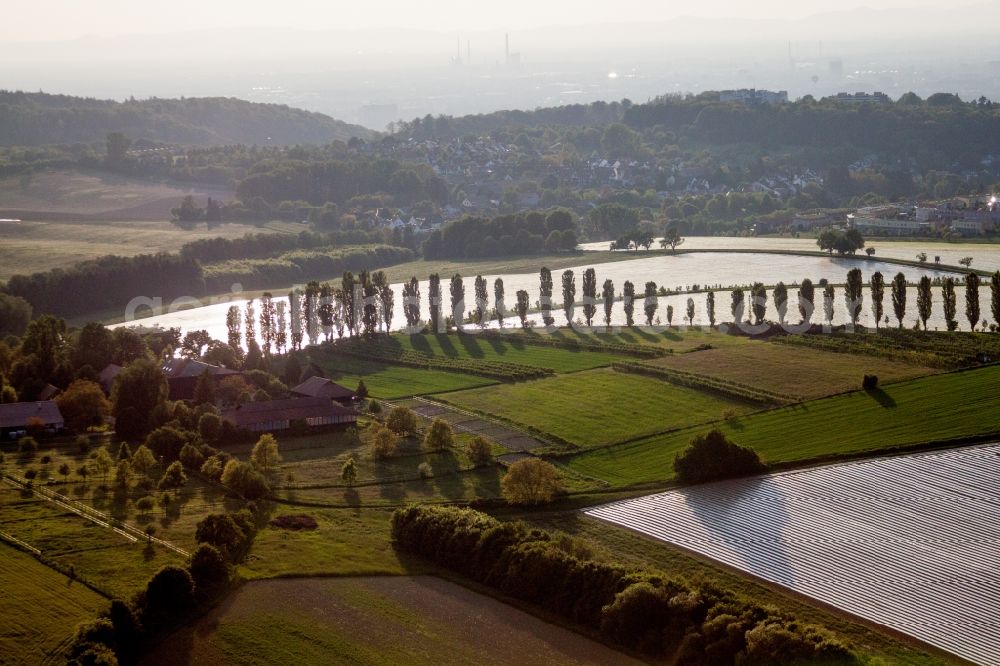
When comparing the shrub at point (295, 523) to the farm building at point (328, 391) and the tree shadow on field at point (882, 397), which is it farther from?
the tree shadow on field at point (882, 397)

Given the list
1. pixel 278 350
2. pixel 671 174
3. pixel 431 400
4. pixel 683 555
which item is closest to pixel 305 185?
pixel 671 174

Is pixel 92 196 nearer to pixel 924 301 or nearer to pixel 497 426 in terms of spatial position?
pixel 497 426

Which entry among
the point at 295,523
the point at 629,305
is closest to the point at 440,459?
the point at 295,523

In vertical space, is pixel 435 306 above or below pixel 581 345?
above

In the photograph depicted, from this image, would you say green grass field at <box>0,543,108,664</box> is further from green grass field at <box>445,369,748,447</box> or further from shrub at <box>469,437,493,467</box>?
green grass field at <box>445,369,748,447</box>

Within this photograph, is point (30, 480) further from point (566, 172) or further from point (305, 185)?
point (566, 172)
